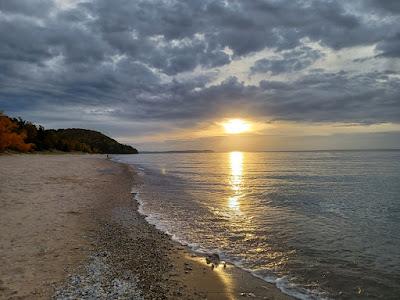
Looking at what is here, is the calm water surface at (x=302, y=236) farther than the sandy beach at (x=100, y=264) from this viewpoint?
Yes

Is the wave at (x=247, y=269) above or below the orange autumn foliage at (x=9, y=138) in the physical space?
below

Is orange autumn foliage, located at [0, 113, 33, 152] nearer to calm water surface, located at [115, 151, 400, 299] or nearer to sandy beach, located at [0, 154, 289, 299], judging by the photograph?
calm water surface, located at [115, 151, 400, 299]

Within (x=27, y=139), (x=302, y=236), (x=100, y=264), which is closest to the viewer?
(x=100, y=264)

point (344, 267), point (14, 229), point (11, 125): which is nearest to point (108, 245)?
point (14, 229)

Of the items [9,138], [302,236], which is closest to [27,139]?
[9,138]

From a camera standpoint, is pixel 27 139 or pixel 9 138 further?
pixel 27 139

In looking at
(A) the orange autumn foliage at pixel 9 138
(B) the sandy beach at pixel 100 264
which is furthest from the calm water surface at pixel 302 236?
(A) the orange autumn foliage at pixel 9 138

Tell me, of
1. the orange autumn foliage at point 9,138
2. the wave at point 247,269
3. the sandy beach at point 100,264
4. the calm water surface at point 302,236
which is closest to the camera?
the sandy beach at point 100,264

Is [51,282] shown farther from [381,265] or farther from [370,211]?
[370,211]

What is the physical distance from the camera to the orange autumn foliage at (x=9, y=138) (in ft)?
239

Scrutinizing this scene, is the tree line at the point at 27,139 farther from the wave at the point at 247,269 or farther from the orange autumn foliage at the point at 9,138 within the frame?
the wave at the point at 247,269

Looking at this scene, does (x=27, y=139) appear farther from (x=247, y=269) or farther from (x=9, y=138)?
(x=247, y=269)

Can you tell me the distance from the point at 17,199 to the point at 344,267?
14907 mm

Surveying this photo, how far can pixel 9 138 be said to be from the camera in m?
75.4
